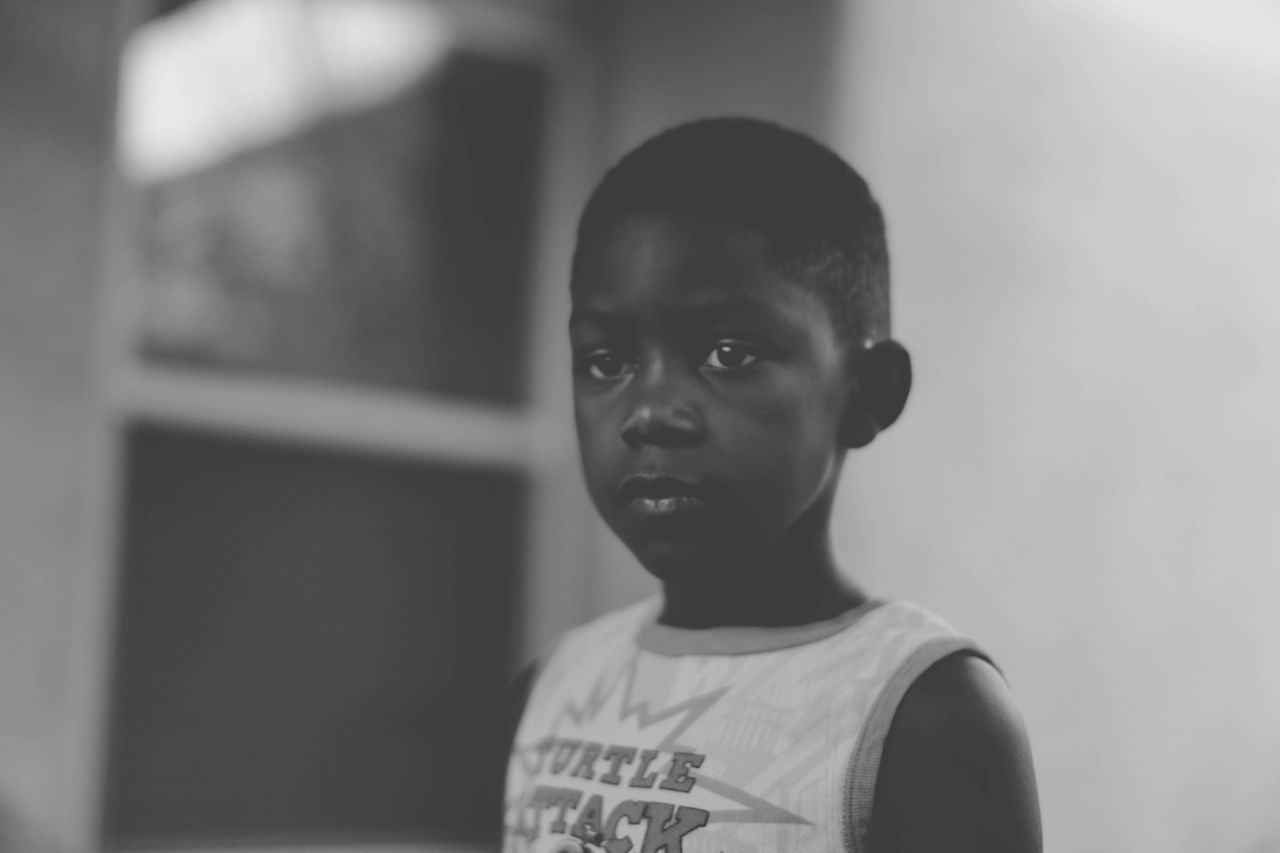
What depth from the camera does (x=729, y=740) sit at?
728mm

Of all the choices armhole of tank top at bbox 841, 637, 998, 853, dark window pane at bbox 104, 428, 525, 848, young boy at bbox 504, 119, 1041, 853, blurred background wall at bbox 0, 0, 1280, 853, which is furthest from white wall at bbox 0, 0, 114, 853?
armhole of tank top at bbox 841, 637, 998, 853

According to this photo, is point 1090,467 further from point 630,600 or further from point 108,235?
point 108,235

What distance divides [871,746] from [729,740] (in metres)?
0.09

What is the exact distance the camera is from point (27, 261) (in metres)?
1.77

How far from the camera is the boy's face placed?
715mm

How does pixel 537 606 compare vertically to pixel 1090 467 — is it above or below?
below

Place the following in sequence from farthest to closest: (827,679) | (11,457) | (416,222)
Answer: (416,222) → (11,457) → (827,679)

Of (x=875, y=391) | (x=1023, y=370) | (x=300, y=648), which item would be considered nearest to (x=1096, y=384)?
(x=1023, y=370)

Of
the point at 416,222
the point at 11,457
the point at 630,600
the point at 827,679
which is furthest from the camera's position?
the point at 416,222

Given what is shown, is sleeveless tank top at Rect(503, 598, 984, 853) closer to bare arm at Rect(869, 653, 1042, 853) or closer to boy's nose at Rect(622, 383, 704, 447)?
bare arm at Rect(869, 653, 1042, 853)

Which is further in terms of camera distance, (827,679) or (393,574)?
(393,574)

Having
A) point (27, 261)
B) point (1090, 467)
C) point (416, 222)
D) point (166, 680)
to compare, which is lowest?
point (166, 680)

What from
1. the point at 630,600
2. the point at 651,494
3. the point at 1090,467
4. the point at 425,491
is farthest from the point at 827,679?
the point at 425,491

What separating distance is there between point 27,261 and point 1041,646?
4.49 ft
